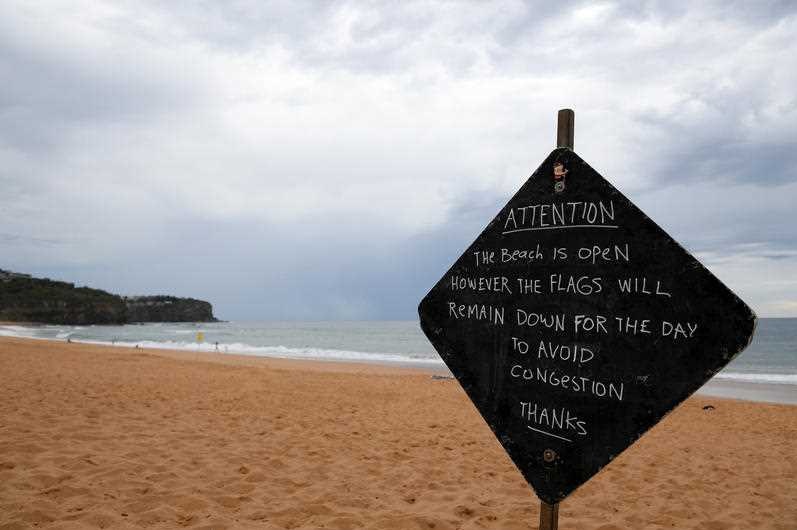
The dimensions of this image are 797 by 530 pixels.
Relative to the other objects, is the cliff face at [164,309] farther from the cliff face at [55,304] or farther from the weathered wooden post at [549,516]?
the weathered wooden post at [549,516]

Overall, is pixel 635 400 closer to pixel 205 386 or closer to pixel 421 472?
pixel 421 472

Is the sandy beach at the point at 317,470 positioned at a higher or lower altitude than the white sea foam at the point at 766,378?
higher

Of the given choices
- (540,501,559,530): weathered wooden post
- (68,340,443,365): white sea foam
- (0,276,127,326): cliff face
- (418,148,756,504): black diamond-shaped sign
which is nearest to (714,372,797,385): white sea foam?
(68,340,443,365): white sea foam

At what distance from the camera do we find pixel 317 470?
5680mm

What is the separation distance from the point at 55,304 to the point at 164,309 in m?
43.0

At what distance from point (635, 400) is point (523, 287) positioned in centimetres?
62

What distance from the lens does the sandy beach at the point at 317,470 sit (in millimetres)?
4297

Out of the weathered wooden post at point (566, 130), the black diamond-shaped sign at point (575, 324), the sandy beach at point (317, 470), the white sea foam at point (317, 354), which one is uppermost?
the weathered wooden post at point (566, 130)

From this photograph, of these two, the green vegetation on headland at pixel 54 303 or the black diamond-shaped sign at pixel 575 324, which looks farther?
the green vegetation on headland at pixel 54 303

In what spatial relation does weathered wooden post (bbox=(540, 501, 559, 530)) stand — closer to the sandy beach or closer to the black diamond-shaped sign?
the black diamond-shaped sign

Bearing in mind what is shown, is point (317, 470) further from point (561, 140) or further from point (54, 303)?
point (54, 303)

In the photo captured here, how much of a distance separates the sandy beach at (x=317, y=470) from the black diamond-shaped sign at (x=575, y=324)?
8.61 feet

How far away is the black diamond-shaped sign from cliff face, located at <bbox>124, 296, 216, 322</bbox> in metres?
142

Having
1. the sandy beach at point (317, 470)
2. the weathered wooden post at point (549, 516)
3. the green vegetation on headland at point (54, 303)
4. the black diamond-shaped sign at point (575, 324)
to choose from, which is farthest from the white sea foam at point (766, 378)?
the green vegetation on headland at point (54, 303)
